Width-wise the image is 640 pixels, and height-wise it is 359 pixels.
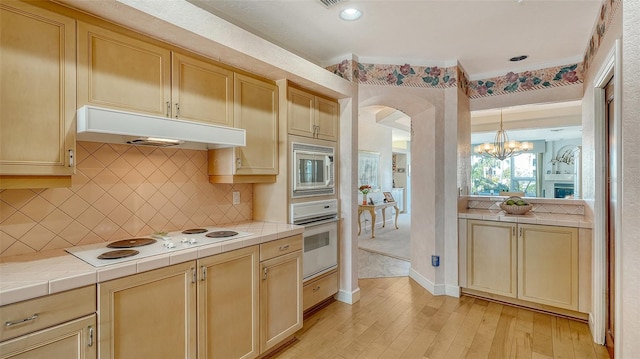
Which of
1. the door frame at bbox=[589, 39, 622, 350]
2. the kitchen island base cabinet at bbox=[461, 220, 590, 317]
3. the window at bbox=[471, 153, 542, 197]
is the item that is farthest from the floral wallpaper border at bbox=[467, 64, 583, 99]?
the window at bbox=[471, 153, 542, 197]

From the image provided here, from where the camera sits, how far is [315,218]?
288 cm

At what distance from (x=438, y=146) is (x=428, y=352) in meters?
2.08

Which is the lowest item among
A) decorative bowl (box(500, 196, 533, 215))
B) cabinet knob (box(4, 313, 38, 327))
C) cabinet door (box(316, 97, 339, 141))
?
cabinet knob (box(4, 313, 38, 327))

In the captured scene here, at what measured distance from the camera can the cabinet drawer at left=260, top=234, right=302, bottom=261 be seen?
2176mm

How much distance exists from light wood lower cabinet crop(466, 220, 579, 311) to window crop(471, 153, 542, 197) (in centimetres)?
670

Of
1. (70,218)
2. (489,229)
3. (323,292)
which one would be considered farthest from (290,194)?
(489,229)

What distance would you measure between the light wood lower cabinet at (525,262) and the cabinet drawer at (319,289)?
1.50m

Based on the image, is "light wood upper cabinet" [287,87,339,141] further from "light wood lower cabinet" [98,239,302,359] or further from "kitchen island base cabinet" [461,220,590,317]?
"kitchen island base cabinet" [461,220,590,317]

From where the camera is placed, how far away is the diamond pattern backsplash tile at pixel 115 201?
1653 mm

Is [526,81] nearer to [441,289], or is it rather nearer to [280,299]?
[441,289]

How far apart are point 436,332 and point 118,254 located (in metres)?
2.47

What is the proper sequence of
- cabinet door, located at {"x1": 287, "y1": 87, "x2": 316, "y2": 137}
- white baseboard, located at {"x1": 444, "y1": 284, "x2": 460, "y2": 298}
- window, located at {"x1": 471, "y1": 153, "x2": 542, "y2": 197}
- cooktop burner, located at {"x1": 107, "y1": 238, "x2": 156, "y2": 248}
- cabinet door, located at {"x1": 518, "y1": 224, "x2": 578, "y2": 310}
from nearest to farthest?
cooktop burner, located at {"x1": 107, "y1": 238, "x2": 156, "y2": 248} < cabinet door, located at {"x1": 287, "y1": 87, "x2": 316, "y2": 137} < cabinet door, located at {"x1": 518, "y1": 224, "x2": 578, "y2": 310} < white baseboard, located at {"x1": 444, "y1": 284, "x2": 460, "y2": 298} < window, located at {"x1": 471, "y1": 153, "x2": 542, "y2": 197}

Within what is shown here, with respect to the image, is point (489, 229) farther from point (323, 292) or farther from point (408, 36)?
point (408, 36)

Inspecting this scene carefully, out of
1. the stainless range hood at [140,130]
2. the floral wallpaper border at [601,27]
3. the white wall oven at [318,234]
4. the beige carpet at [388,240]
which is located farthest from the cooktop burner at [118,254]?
the beige carpet at [388,240]
